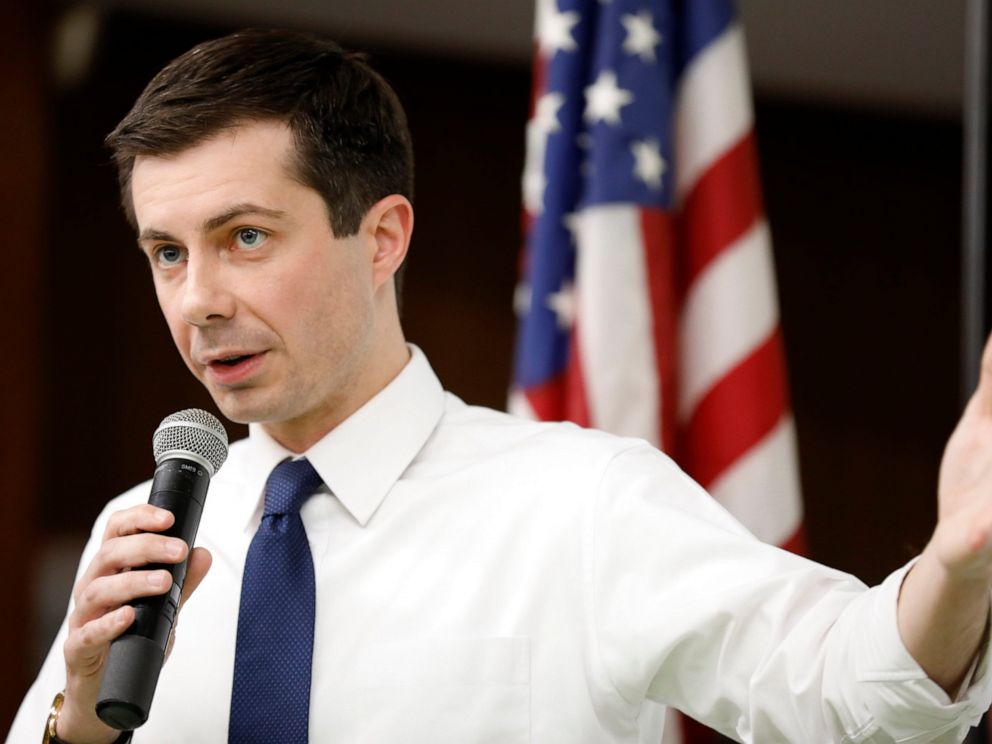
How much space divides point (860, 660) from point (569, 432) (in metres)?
0.52

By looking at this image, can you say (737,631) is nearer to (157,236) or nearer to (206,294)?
(206,294)

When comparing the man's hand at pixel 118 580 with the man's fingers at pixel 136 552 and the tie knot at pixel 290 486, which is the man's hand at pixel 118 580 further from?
the tie knot at pixel 290 486

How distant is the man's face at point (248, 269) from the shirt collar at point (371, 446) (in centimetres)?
8

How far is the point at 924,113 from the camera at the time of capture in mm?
5352

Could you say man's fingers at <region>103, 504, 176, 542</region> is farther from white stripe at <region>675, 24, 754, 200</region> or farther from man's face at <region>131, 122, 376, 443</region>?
white stripe at <region>675, 24, 754, 200</region>

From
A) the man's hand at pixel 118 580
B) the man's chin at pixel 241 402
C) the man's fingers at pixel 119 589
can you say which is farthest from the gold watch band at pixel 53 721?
the man's chin at pixel 241 402

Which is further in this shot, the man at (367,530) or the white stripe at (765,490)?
the white stripe at (765,490)

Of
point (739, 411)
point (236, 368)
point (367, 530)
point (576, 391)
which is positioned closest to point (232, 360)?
point (236, 368)

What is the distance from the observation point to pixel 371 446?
1573mm

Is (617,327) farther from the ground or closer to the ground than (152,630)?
farther from the ground

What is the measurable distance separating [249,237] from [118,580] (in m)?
0.44

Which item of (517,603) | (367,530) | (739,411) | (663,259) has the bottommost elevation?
(517,603)

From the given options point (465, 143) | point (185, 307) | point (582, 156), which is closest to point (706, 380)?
point (582, 156)

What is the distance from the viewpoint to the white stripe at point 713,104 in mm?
2314
